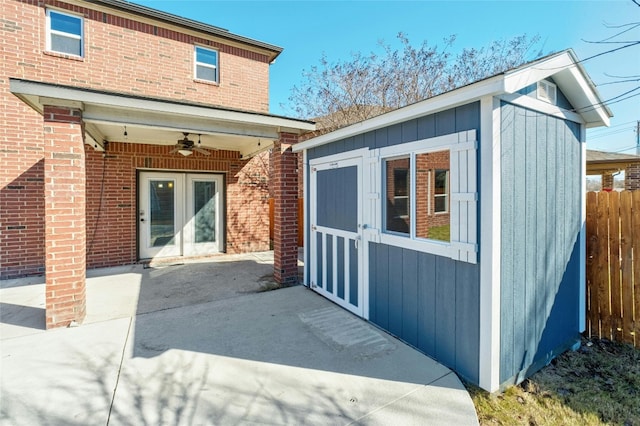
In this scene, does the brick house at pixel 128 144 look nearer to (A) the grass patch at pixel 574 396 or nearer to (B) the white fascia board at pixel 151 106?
(B) the white fascia board at pixel 151 106

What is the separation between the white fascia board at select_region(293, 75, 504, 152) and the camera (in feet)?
8.07

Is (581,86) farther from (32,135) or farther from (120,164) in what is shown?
(32,135)

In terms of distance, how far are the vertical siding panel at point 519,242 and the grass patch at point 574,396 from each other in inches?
11.2

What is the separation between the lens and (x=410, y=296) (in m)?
3.37

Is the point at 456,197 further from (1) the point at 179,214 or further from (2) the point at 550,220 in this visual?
(1) the point at 179,214

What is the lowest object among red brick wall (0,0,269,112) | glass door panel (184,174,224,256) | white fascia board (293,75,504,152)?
glass door panel (184,174,224,256)

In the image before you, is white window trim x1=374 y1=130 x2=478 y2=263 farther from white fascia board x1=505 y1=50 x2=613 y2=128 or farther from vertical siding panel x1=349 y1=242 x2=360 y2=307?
vertical siding panel x1=349 y1=242 x2=360 y2=307

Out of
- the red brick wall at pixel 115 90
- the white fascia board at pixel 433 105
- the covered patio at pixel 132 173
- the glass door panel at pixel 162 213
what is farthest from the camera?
the glass door panel at pixel 162 213

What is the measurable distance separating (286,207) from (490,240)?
12.1 feet

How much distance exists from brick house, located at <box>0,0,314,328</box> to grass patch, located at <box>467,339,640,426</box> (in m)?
3.79

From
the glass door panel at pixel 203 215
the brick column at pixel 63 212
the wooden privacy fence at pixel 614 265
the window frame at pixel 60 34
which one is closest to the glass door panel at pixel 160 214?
the glass door panel at pixel 203 215

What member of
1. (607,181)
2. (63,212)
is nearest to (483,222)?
(63,212)

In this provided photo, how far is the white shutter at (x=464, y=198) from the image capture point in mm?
2678

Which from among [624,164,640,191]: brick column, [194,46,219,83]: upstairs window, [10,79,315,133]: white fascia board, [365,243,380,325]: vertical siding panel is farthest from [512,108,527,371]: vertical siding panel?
[624,164,640,191]: brick column
